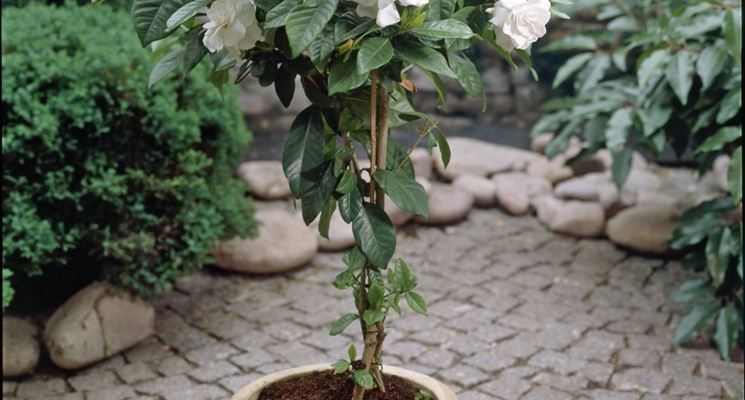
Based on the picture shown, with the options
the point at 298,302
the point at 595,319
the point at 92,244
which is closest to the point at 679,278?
the point at 595,319

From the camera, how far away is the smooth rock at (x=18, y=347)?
3.32 meters

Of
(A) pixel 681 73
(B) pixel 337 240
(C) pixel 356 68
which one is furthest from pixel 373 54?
(B) pixel 337 240

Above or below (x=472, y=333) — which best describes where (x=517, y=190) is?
below

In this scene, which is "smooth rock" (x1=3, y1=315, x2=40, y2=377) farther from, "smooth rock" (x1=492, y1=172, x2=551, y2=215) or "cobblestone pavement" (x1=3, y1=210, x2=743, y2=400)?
"smooth rock" (x1=492, y1=172, x2=551, y2=215)

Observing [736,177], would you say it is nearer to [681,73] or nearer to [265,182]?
[681,73]

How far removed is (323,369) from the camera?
2.18 meters

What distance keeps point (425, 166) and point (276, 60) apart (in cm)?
381

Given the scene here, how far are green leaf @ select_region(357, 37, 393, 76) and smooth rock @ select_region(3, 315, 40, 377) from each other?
2.35 metres

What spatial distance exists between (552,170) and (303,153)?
4085 mm

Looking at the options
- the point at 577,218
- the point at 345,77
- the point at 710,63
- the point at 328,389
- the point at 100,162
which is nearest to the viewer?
the point at 345,77

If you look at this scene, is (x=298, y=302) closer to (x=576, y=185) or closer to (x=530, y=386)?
(x=530, y=386)

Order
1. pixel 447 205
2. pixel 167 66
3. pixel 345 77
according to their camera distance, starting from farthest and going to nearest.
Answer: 1. pixel 447 205
2. pixel 167 66
3. pixel 345 77

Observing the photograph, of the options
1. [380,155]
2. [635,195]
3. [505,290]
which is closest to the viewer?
[380,155]

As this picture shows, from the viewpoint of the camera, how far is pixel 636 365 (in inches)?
137
